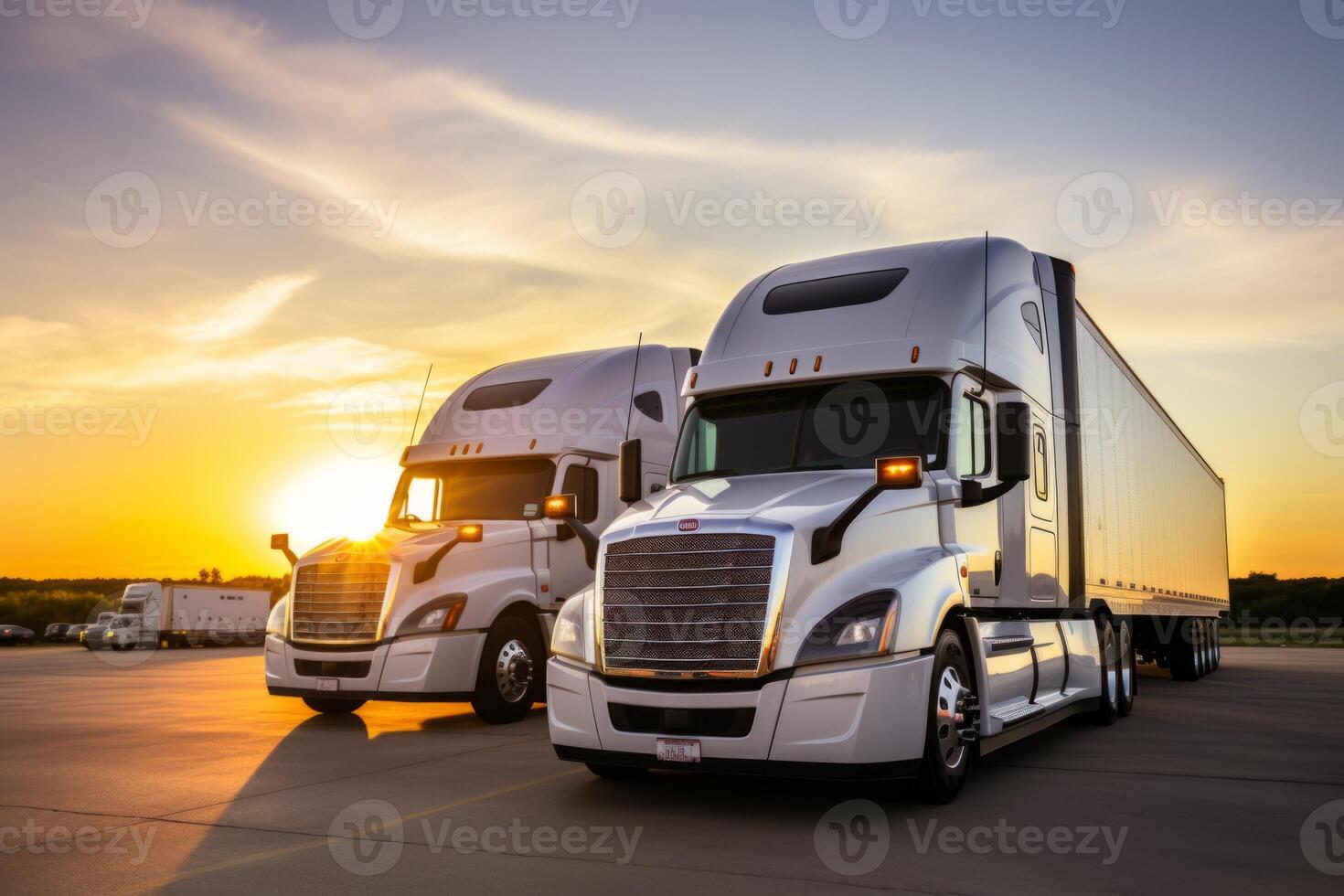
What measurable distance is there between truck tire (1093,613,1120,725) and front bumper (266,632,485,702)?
258 inches

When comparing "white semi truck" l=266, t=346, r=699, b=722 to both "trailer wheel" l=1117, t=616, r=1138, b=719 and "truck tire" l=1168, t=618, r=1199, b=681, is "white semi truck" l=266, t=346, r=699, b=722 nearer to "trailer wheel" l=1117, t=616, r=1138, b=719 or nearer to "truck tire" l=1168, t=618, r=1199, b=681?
"trailer wheel" l=1117, t=616, r=1138, b=719

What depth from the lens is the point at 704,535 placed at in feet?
24.3

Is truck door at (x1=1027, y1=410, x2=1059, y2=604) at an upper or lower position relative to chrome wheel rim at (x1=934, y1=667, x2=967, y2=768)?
upper

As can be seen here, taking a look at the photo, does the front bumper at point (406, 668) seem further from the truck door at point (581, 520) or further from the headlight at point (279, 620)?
the truck door at point (581, 520)

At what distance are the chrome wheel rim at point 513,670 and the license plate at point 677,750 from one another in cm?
527

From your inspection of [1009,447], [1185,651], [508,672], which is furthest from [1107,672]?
[1185,651]

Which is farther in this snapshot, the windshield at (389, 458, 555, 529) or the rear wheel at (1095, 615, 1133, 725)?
the windshield at (389, 458, 555, 529)

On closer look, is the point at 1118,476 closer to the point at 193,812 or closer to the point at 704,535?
the point at 704,535

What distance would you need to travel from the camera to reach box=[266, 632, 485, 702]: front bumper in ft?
38.3

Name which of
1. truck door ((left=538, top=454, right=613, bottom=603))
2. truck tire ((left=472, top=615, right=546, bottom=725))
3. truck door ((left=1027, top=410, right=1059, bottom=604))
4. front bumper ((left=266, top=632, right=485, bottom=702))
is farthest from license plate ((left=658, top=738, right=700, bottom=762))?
truck door ((left=538, top=454, right=613, bottom=603))

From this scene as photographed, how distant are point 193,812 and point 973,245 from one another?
724cm

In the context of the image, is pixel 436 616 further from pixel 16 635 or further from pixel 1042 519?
pixel 16 635

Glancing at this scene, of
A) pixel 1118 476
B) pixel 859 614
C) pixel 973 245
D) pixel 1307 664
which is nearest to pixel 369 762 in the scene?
pixel 859 614

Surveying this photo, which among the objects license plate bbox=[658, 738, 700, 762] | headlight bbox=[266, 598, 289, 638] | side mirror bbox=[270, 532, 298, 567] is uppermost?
side mirror bbox=[270, 532, 298, 567]
